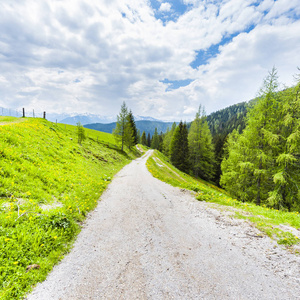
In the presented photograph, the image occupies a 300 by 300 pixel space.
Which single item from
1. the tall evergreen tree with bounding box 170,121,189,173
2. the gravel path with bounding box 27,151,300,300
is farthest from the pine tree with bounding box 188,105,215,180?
the gravel path with bounding box 27,151,300,300

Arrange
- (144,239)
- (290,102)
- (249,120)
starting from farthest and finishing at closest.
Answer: (249,120) < (290,102) < (144,239)

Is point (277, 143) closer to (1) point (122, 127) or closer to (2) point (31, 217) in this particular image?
(2) point (31, 217)

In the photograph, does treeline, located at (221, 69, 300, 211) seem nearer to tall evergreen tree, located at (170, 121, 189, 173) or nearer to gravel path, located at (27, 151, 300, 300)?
gravel path, located at (27, 151, 300, 300)

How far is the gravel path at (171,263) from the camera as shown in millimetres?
3314

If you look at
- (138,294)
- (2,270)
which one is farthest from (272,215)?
(2,270)

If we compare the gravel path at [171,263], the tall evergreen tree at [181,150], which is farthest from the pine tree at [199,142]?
the gravel path at [171,263]

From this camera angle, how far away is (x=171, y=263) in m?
4.23

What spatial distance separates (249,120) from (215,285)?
15973mm

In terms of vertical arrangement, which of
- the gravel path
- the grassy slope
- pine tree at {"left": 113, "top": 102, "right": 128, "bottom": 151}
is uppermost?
pine tree at {"left": 113, "top": 102, "right": 128, "bottom": 151}

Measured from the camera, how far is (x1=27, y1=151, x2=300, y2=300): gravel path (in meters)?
3.31

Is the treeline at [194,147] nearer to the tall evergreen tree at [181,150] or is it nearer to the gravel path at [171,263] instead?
the tall evergreen tree at [181,150]

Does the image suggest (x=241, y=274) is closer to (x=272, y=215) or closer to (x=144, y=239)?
(x=144, y=239)

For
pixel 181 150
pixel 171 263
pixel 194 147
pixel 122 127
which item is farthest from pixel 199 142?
pixel 171 263

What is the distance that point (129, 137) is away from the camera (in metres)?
44.0
